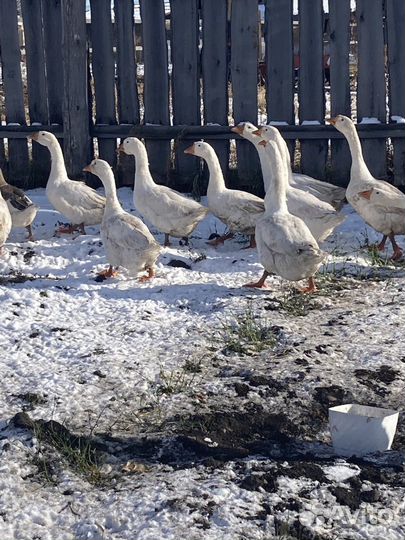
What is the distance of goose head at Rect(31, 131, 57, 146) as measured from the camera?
9031mm

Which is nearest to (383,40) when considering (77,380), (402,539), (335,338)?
(335,338)

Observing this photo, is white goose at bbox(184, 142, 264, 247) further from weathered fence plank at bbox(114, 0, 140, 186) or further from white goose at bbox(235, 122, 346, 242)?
weathered fence plank at bbox(114, 0, 140, 186)

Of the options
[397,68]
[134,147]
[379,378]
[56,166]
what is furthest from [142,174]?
[379,378]

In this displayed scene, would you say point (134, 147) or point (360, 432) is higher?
point (134, 147)

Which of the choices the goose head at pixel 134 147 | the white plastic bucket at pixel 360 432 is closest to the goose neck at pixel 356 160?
the goose head at pixel 134 147

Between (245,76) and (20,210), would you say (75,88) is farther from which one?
(20,210)

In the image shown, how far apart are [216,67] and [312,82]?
1050 mm

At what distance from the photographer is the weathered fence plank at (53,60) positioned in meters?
9.97

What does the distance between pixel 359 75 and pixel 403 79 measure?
462 mm

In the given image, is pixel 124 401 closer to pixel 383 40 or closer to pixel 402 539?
pixel 402 539

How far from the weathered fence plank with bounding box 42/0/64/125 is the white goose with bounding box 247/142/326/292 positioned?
12.4 feet

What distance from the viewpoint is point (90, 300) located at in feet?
21.8

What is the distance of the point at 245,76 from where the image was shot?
31.7 feet

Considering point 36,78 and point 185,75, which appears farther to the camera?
point 36,78
